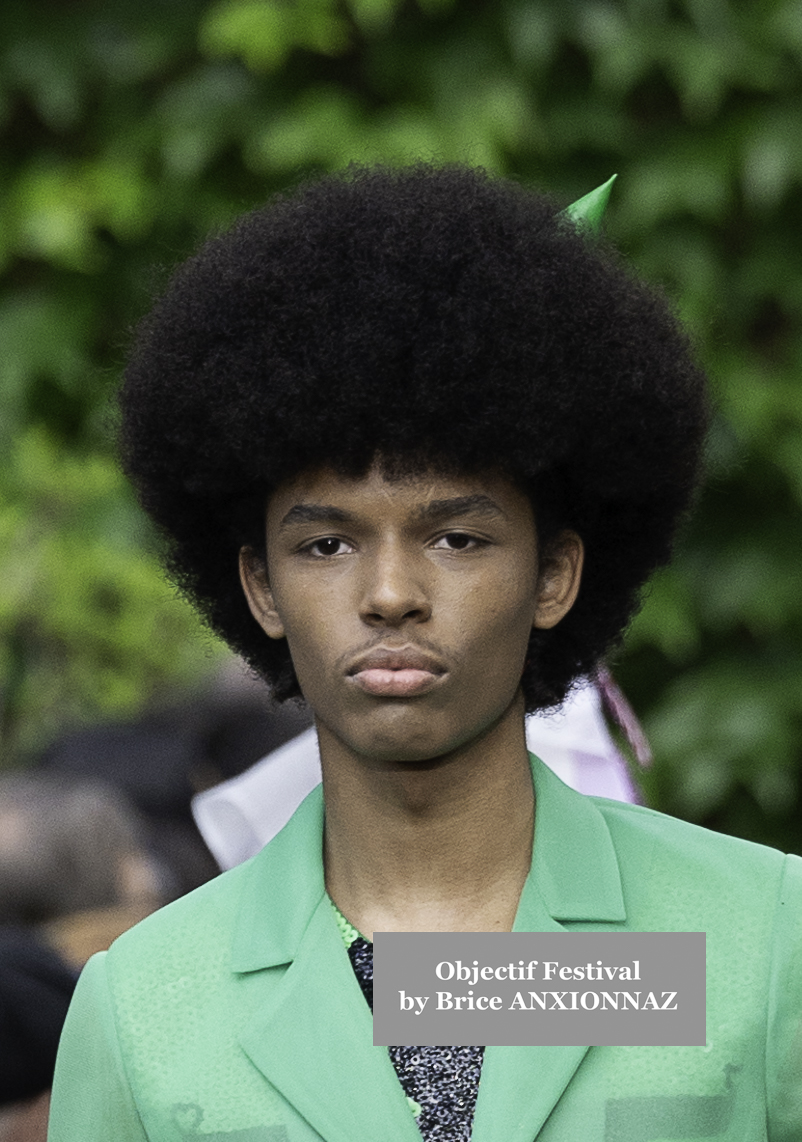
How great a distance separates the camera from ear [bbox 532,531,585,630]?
1.82m

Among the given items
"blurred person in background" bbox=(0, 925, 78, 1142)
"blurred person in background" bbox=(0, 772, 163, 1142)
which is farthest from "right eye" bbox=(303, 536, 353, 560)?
"blurred person in background" bbox=(0, 772, 163, 1142)

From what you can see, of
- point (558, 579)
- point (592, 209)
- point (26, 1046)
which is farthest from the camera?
point (26, 1046)

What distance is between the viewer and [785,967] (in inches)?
66.2

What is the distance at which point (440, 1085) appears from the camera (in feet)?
5.49

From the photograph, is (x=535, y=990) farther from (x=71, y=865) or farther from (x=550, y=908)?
(x=71, y=865)

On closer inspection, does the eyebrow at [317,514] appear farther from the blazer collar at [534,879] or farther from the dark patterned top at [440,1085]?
the dark patterned top at [440,1085]

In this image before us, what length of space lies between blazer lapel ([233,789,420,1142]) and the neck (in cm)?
6

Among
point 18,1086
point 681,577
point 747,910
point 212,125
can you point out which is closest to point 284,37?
point 212,125

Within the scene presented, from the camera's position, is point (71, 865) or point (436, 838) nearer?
point (436, 838)

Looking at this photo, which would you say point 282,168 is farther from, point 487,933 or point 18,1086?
point 487,933

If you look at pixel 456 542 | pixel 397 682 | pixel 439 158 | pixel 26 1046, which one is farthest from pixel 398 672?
pixel 439 158

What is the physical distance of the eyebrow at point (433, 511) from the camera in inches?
65.5

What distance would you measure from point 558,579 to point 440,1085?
56 cm

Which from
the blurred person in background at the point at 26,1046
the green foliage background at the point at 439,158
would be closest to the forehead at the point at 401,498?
the blurred person in background at the point at 26,1046
